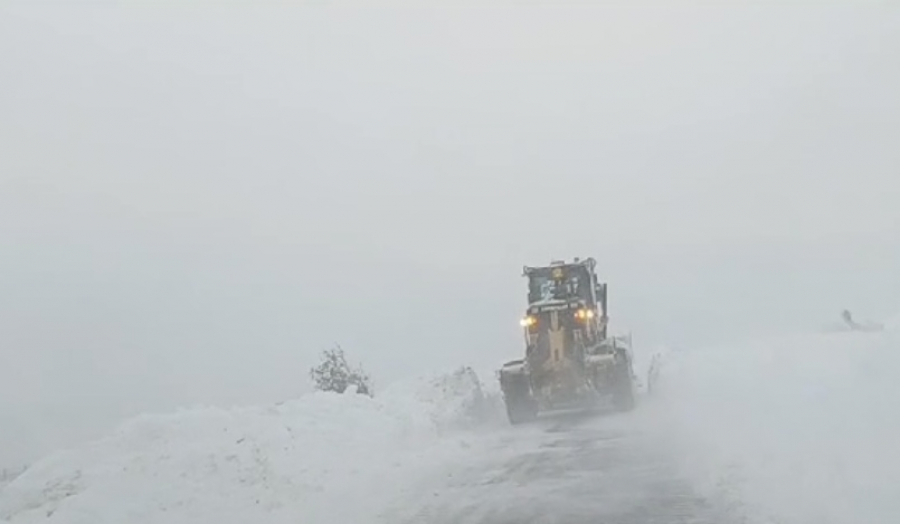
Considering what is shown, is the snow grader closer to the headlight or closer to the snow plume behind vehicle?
→ the headlight

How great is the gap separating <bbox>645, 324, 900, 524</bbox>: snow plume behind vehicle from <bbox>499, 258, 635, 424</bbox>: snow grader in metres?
1.50

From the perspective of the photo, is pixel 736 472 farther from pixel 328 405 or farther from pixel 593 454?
pixel 328 405

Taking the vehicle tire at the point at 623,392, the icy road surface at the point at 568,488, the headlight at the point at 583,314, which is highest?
the headlight at the point at 583,314

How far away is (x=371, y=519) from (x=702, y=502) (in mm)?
3480

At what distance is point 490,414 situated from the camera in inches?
1139

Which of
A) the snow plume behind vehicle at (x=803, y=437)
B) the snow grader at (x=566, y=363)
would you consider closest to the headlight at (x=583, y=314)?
the snow grader at (x=566, y=363)

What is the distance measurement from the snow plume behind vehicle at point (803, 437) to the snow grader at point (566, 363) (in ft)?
4.94

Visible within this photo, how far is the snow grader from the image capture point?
81.1ft

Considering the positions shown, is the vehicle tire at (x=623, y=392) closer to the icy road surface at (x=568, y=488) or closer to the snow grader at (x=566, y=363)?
the snow grader at (x=566, y=363)

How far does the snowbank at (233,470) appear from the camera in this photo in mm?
11836

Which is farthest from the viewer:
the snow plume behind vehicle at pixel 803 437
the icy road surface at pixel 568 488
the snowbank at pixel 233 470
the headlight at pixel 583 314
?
the headlight at pixel 583 314

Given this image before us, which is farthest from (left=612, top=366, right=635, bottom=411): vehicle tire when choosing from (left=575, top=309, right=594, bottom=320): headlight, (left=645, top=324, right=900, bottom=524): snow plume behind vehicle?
(left=575, top=309, right=594, bottom=320): headlight

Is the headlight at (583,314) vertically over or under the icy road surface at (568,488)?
over

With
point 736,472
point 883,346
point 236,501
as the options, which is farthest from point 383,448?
point 883,346
